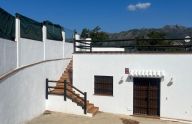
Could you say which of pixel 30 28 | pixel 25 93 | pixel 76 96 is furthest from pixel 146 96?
pixel 30 28

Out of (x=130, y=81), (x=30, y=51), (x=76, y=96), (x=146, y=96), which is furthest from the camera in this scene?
(x=130, y=81)

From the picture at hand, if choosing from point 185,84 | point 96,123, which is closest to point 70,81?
point 96,123

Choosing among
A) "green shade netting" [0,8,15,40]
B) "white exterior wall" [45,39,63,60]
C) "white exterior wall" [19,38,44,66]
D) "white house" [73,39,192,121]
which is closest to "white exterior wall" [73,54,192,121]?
"white house" [73,39,192,121]

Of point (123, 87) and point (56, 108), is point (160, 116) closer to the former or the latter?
point (123, 87)

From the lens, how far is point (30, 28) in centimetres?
1742

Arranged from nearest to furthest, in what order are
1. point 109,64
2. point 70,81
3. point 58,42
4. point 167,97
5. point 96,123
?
1. point 96,123
2. point 167,97
3. point 109,64
4. point 70,81
5. point 58,42

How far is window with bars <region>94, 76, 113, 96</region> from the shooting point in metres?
19.3

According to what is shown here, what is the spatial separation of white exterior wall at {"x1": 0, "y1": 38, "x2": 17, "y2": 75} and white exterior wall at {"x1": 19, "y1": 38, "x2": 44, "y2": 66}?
1.04 metres

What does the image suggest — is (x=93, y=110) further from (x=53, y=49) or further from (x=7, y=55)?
(x=7, y=55)

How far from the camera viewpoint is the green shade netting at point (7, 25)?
13258 mm

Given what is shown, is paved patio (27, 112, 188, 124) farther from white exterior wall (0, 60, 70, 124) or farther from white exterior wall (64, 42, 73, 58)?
white exterior wall (64, 42, 73, 58)

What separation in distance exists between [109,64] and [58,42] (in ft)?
17.0

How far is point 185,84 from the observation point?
17641 mm

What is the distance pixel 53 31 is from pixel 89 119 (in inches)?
290
